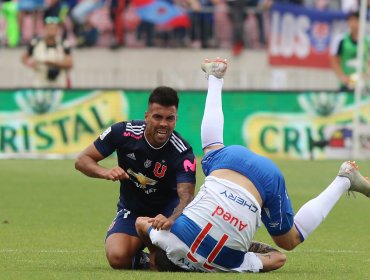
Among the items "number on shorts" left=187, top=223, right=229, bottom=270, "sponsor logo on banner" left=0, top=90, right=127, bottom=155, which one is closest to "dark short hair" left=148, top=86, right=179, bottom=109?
"number on shorts" left=187, top=223, right=229, bottom=270

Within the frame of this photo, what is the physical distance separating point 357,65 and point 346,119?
1080mm

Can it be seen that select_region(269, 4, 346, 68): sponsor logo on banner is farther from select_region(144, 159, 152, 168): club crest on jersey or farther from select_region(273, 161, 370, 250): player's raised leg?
select_region(144, 159, 152, 168): club crest on jersey

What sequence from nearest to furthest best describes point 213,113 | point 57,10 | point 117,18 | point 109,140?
point 109,140 < point 213,113 < point 57,10 < point 117,18

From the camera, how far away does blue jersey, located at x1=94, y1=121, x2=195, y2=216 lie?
1086cm

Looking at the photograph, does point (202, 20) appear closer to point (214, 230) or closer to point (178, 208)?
point (178, 208)

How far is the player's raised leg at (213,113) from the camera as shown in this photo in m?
11.0

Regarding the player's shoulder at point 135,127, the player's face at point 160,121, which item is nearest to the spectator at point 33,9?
the player's shoulder at point 135,127

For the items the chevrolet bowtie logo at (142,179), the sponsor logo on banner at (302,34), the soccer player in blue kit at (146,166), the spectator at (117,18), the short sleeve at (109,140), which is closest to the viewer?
the soccer player in blue kit at (146,166)

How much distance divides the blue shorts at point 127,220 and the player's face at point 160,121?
2.52ft

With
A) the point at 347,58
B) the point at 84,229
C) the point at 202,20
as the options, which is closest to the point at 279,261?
the point at 84,229

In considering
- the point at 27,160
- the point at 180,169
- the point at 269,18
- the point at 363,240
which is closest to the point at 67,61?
the point at 27,160

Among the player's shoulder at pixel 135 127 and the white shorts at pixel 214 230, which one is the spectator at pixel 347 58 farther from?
the white shorts at pixel 214 230

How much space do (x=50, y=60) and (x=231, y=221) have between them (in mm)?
15172

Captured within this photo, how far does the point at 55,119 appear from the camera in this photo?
23.9 metres
